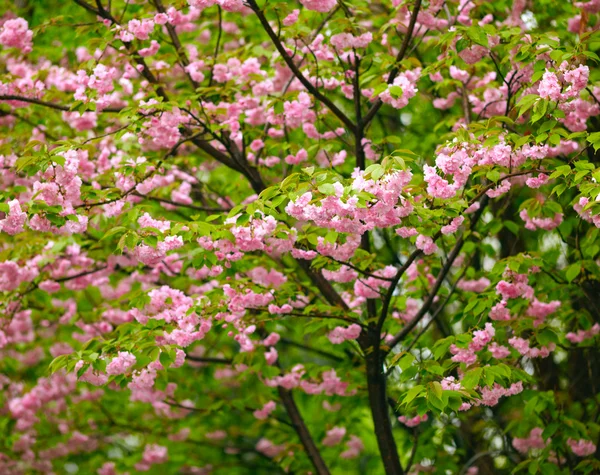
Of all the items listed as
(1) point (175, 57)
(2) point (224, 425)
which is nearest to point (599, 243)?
(1) point (175, 57)

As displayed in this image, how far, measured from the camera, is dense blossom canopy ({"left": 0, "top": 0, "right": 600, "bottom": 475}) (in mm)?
4148

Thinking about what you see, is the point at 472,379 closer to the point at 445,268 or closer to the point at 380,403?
the point at 445,268

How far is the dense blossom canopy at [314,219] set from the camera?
415 centimetres

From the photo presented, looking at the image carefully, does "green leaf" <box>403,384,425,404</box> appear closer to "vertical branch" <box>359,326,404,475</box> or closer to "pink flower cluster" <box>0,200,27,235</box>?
"vertical branch" <box>359,326,404,475</box>

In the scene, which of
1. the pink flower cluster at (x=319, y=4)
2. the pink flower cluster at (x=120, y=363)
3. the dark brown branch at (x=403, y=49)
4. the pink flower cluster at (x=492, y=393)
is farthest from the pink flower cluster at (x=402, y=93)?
the pink flower cluster at (x=120, y=363)

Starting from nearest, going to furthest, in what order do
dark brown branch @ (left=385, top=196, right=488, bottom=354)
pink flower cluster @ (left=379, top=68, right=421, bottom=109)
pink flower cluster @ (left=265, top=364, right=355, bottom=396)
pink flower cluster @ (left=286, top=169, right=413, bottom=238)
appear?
1. pink flower cluster @ (left=286, top=169, right=413, bottom=238)
2. pink flower cluster @ (left=379, top=68, right=421, bottom=109)
3. dark brown branch @ (left=385, top=196, right=488, bottom=354)
4. pink flower cluster @ (left=265, top=364, right=355, bottom=396)

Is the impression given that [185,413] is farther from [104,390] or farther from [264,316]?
[264,316]

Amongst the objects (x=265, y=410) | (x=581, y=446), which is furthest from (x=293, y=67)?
(x=581, y=446)

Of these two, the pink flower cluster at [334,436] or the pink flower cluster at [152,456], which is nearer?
the pink flower cluster at [334,436]

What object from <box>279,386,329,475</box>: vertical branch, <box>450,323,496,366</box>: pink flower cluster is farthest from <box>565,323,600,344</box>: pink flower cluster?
<box>279,386,329,475</box>: vertical branch

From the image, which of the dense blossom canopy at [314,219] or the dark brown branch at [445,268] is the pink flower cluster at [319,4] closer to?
the dense blossom canopy at [314,219]

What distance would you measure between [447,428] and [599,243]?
227cm

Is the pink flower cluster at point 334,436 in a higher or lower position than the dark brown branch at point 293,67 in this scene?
lower

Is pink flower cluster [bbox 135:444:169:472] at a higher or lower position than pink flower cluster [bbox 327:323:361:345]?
lower
